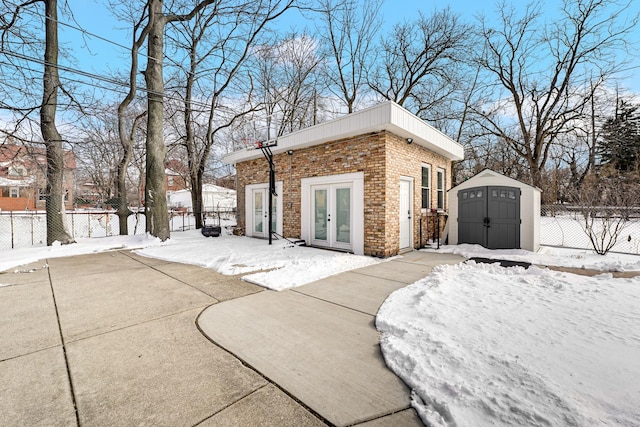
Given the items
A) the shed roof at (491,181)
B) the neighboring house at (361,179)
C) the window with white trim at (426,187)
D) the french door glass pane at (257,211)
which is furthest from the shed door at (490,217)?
the french door glass pane at (257,211)

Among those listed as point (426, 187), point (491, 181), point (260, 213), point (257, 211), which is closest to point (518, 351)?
point (491, 181)

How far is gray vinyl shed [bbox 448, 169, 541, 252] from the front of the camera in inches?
289

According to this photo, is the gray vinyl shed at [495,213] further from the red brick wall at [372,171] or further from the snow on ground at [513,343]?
the snow on ground at [513,343]

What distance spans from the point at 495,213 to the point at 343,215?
448cm

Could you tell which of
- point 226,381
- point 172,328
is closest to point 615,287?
point 226,381

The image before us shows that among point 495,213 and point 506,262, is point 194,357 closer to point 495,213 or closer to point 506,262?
point 506,262

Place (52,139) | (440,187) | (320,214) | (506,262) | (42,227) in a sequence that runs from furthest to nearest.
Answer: (42,227), (440,187), (52,139), (320,214), (506,262)

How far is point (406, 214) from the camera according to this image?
25.9 ft

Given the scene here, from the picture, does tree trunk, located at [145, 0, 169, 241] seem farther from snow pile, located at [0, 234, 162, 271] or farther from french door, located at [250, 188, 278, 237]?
french door, located at [250, 188, 278, 237]

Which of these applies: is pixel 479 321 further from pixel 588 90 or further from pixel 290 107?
pixel 588 90

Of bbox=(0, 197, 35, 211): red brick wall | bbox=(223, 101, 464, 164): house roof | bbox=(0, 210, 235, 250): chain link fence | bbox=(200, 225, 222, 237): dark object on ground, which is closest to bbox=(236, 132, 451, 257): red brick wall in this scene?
bbox=(223, 101, 464, 164): house roof

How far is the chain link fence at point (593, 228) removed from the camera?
22.5 ft

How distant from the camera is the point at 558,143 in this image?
18047 millimetres

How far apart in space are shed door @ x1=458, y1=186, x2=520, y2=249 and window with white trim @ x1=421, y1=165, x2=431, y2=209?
0.98 metres
